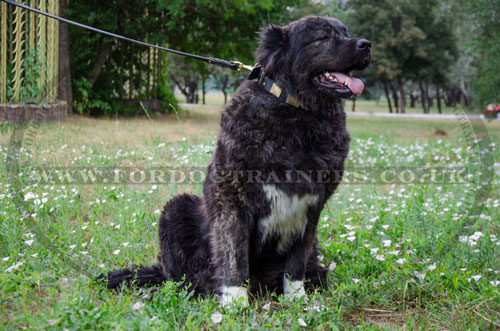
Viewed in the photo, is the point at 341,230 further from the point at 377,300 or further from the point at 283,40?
the point at 283,40

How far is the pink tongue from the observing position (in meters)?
2.72

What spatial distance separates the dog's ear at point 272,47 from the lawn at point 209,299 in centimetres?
151

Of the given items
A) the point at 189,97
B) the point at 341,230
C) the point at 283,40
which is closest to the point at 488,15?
the point at 341,230

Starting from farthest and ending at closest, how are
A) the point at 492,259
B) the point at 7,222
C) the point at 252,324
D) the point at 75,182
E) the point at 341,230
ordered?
the point at 75,182
the point at 341,230
the point at 7,222
the point at 492,259
the point at 252,324

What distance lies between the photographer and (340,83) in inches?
108

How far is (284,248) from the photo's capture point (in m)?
2.91

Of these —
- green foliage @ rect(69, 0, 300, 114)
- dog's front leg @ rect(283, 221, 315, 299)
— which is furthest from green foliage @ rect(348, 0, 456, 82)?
dog's front leg @ rect(283, 221, 315, 299)

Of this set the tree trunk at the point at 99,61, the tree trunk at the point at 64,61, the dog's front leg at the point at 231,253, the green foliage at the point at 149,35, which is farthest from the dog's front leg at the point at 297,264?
the tree trunk at the point at 99,61

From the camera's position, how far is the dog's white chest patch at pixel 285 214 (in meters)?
2.62

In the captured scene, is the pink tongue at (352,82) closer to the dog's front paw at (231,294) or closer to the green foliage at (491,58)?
the dog's front paw at (231,294)

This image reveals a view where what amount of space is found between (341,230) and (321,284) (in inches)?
48.7

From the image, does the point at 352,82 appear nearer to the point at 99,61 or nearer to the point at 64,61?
the point at 64,61

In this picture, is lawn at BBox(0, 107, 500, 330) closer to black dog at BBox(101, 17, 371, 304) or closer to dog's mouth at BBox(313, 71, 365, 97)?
black dog at BBox(101, 17, 371, 304)

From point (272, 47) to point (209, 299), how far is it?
1686mm
